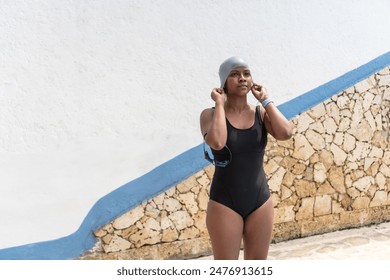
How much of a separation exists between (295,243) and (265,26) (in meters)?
2.15

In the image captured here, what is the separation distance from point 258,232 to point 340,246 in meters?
2.26

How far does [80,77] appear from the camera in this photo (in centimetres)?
365

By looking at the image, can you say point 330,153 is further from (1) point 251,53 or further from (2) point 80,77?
(2) point 80,77

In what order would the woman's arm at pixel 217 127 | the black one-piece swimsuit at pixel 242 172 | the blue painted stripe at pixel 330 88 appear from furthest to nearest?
the blue painted stripe at pixel 330 88
the black one-piece swimsuit at pixel 242 172
the woman's arm at pixel 217 127

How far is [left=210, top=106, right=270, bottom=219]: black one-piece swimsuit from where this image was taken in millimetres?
2391

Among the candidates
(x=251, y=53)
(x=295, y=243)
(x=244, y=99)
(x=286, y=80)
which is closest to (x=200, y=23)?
(x=251, y=53)

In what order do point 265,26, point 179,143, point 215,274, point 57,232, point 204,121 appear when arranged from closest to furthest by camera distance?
point 204,121, point 215,274, point 57,232, point 179,143, point 265,26

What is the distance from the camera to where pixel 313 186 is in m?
4.55

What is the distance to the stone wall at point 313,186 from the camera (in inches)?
156

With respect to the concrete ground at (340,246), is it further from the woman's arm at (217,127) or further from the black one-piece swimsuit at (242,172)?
the woman's arm at (217,127)

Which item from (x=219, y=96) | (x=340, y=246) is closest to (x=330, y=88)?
(x=340, y=246)

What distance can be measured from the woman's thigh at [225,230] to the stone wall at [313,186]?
1643mm

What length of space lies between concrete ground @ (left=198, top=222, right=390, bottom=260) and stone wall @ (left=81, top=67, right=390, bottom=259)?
0.09m

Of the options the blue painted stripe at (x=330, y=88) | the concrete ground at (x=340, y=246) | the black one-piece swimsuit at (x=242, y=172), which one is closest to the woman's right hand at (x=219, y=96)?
the black one-piece swimsuit at (x=242, y=172)
